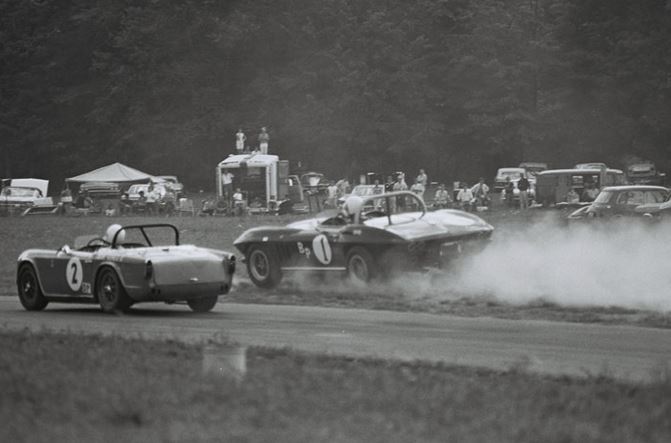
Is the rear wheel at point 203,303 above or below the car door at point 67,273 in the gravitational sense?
below

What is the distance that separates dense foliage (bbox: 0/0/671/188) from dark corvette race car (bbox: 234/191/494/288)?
4989 cm

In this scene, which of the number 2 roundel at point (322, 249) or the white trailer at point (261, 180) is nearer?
the number 2 roundel at point (322, 249)

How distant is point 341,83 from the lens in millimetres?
75812

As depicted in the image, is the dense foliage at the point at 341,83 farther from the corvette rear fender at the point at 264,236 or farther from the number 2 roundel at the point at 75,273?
the number 2 roundel at the point at 75,273

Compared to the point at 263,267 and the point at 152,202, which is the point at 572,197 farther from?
the point at 263,267

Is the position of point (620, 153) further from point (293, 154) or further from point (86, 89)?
point (86, 89)

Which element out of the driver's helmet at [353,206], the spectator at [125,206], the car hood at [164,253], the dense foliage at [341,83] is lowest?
the spectator at [125,206]

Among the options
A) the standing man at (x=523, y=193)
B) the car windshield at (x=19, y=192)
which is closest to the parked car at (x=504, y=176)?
the standing man at (x=523, y=193)

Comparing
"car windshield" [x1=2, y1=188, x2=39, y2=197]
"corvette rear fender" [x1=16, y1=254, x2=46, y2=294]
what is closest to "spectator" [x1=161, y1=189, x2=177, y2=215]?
"car windshield" [x1=2, y1=188, x2=39, y2=197]

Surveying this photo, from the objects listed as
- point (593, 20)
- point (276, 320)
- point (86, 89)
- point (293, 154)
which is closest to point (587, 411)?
point (276, 320)

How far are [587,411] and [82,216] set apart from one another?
1900 inches

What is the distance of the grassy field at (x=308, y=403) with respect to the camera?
295 inches

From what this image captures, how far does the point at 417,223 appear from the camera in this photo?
795 inches

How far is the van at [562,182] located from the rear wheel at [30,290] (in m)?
30.7
